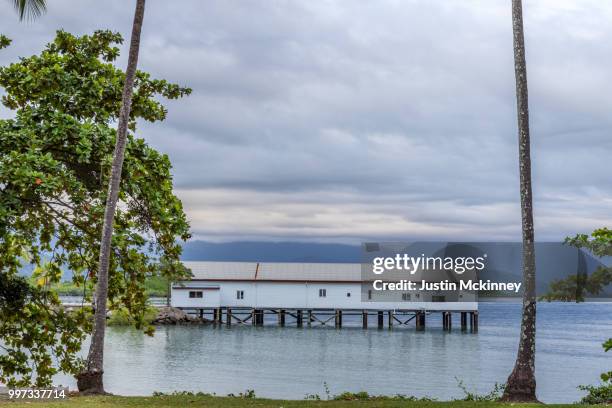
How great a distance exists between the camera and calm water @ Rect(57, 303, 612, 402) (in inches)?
1408

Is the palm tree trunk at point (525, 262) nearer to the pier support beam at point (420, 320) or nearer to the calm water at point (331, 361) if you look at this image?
the calm water at point (331, 361)

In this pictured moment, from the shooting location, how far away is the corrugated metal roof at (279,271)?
72.1 m

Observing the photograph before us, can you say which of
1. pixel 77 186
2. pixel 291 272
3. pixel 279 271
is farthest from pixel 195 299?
pixel 77 186

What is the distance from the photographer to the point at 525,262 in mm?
16172

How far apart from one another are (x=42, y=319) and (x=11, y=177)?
4.48m

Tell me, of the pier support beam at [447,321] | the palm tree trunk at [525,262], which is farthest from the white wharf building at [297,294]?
the palm tree trunk at [525,262]

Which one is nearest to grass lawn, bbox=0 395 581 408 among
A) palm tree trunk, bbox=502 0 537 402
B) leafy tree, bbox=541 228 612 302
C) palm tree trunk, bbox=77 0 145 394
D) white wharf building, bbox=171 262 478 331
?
palm tree trunk, bbox=77 0 145 394

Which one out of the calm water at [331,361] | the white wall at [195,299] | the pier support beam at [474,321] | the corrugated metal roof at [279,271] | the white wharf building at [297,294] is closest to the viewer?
the calm water at [331,361]

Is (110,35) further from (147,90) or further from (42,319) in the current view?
(42,319)

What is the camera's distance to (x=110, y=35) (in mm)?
19359

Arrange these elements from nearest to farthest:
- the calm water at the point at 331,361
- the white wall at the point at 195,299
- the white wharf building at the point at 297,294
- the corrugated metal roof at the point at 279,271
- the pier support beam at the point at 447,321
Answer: the calm water at the point at 331,361 < the white wharf building at the point at 297,294 < the corrugated metal roof at the point at 279,271 < the white wall at the point at 195,299 < the pier support beam at the point at 447,321

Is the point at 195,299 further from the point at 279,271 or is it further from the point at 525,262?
the point at 525,262

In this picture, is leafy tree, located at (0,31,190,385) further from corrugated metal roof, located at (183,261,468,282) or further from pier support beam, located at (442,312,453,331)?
pier support beam, located at (442,312,453,331)

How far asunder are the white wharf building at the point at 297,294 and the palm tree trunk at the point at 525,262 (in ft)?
182
